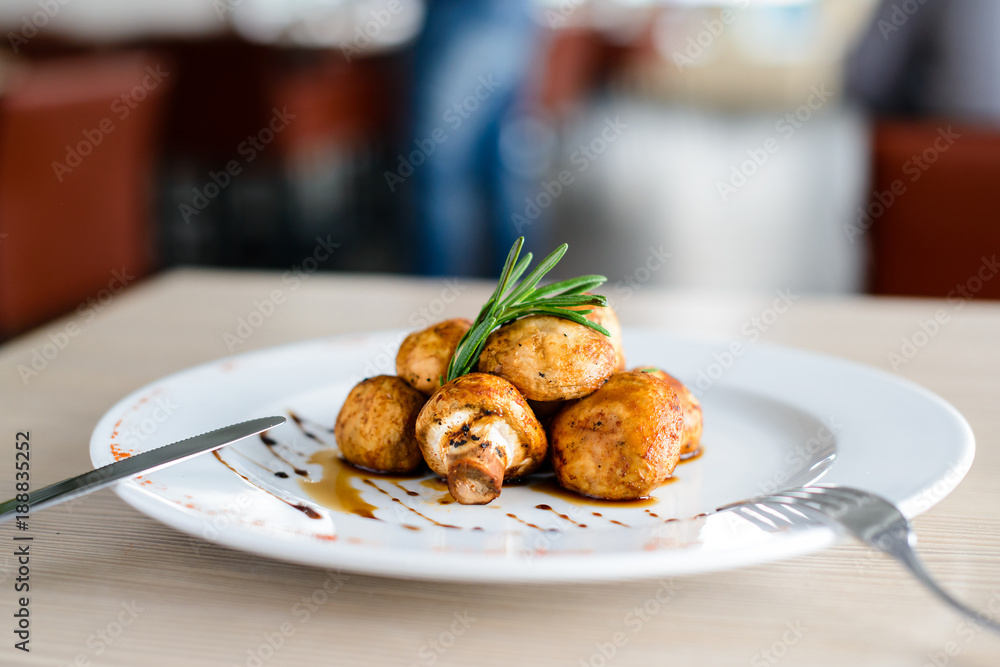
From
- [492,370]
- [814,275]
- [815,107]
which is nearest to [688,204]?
[814,275]

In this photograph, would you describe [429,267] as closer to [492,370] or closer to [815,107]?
[492,370]

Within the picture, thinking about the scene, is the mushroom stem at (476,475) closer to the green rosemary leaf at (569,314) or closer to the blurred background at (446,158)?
the green rosemary leaf at (569,314)

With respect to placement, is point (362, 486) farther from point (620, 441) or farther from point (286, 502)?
point (620, 441)

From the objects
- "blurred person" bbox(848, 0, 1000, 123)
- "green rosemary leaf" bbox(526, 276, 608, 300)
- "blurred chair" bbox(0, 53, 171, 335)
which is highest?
"blurred person" bbox(848, 0, 1000, 123)

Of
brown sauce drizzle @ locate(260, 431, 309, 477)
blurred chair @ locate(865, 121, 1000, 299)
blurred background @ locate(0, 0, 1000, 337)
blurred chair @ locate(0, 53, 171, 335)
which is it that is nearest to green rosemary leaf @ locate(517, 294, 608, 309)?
brown sauce drizzle @ locate(260, 431, 309, 477)

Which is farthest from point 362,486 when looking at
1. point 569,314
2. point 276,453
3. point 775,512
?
point 775,512

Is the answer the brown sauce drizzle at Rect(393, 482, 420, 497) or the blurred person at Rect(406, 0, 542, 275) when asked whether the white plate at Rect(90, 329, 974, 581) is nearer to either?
the brown sauce drizzle at Rect(393, 482, 420, 497)

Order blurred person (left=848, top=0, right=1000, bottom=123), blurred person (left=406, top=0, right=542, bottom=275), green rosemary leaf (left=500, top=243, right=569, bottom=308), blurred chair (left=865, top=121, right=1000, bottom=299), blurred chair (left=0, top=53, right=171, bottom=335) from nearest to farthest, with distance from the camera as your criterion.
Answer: green rosemary leaf (left=500, top=243, right=569, bottom=308)
blurred chair (left=865, top=121, right=1000, bottom=299)
blurred chair (left=0, top=53, right=171, bottom=335)
blurred person (left=848, top=0, right=1000, bottom=123)
blurred person (left=406, top=0, right=542, bottom=275)
